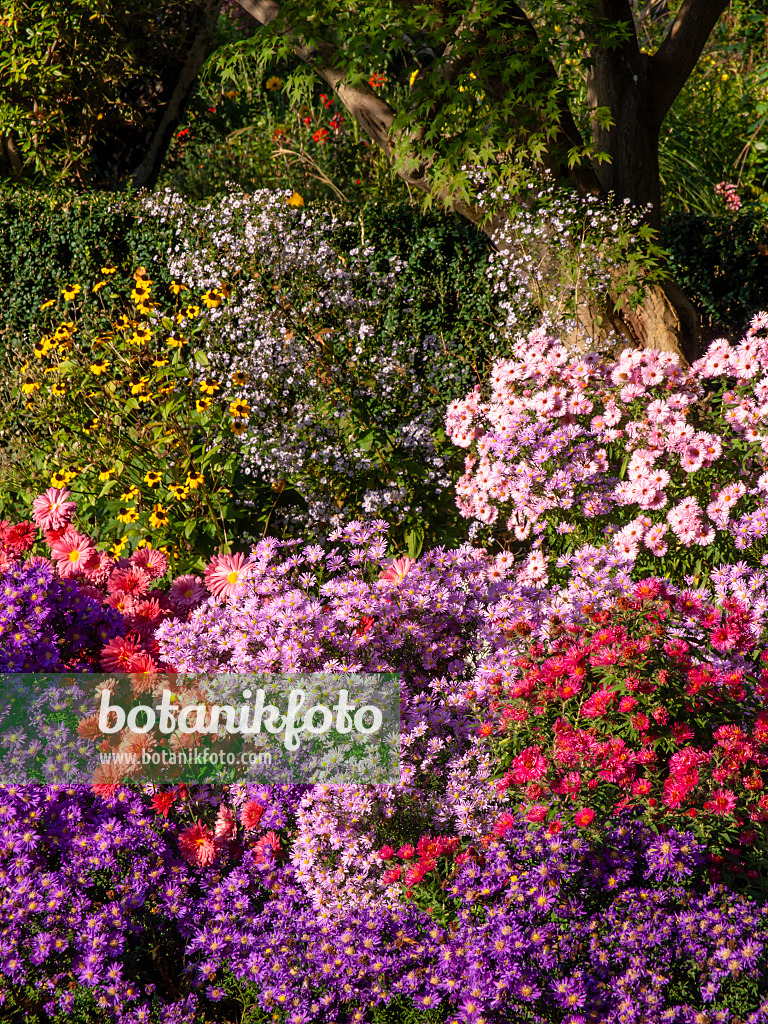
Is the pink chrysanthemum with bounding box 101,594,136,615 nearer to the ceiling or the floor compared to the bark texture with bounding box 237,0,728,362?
nearer to the floor

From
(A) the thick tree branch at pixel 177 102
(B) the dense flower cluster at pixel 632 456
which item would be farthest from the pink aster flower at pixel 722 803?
(A) the thick tree branch at pixel 177 102

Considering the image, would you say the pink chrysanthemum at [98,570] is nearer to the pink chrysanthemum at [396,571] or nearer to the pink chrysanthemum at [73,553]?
the pink chrysanthemum at [73,553]

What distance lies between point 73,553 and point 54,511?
1.07 feet

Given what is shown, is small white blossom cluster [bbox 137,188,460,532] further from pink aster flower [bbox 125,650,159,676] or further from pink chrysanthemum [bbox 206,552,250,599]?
pink aster flower [bbox 125,650,159,676]

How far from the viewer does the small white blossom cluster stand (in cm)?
430

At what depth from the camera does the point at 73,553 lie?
3.49 meters

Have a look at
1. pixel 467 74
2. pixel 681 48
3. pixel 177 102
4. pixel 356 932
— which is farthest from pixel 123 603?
pixel 177 102

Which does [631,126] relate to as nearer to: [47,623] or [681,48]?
[681,48]

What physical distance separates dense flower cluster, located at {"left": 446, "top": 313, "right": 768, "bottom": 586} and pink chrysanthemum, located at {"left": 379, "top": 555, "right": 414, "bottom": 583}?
1.84ft

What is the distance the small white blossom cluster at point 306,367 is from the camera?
14.1 ft

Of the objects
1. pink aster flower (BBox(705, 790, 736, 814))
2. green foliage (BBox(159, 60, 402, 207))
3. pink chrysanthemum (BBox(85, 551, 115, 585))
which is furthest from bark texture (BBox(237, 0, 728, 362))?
pink aster flower (BBox(705, 790, 736, 814))

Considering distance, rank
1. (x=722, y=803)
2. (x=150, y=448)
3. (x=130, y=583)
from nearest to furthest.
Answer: (x=722, y=803), (x=130, y=583), (x=150, y=448)

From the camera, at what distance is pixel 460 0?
5.28 m

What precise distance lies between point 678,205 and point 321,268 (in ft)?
17.0
